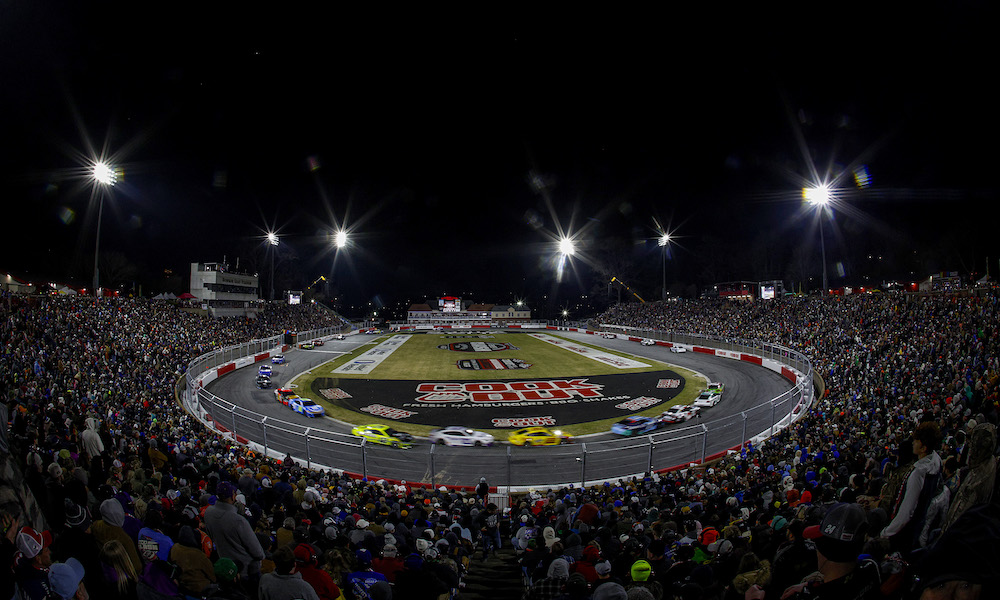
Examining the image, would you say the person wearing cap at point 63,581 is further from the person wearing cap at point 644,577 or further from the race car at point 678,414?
the race car at point 678,414

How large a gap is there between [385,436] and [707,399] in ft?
60.1

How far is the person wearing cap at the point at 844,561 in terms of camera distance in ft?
9.59

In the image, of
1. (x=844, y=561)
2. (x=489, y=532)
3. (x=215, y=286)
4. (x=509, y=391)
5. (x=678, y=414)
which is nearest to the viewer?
(x=844, y=561)

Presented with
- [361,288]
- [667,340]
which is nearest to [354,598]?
[667,340]

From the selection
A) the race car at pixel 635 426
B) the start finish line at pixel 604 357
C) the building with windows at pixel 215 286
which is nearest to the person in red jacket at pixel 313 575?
the race car at pixel 635 426

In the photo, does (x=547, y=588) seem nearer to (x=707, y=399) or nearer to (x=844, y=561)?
(x=844, y=561)

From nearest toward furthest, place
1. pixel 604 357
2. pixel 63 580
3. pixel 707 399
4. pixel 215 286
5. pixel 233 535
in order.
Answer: pixel 63 580 < pixel 233 535 < pixel 707 399 < pixel 604 357 < pixel 215 286

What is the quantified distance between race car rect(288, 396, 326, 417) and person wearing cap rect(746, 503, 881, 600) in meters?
24.3

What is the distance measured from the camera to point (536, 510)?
1152cm

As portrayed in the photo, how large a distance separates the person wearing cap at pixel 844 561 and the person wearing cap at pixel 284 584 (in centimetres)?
406

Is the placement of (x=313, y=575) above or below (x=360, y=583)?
above

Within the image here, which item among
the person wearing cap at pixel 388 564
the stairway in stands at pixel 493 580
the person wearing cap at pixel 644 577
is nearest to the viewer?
the person wearing cap at pixel 644 577

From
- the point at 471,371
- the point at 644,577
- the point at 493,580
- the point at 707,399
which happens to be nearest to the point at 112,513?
the point at 493,580

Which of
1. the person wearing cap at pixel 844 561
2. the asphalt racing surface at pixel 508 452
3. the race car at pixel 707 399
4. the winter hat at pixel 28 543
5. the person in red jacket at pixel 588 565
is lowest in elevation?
the asphalt racing surface at pixel 508 452
